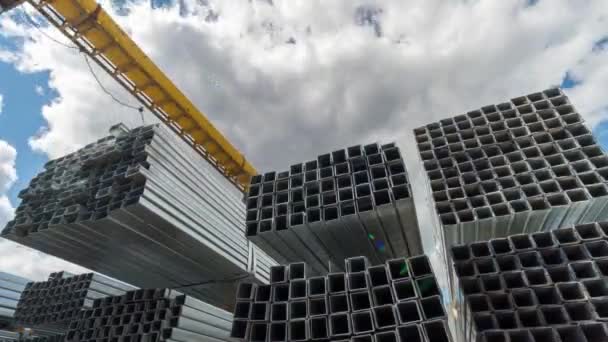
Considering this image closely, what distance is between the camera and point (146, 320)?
694 centimetres

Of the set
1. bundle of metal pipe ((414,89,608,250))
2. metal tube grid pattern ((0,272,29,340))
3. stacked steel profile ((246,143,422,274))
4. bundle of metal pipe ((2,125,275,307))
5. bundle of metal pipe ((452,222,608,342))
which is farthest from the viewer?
metal tube grid pattern ((0,272,29,340))

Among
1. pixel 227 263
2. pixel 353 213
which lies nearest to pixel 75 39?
pixel 227 263

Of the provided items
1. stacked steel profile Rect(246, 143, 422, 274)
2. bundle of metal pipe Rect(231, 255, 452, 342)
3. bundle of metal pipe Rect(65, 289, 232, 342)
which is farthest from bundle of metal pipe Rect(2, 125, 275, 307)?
bundle of metal pipe Rect(231, 255, 452, 342)

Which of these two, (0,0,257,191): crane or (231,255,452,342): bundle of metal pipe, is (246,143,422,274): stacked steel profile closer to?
(231,255,452,342): bundle of metal pipe

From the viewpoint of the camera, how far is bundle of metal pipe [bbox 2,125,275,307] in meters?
7.78

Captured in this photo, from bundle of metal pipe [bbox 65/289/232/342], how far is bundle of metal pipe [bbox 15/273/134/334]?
257 cm

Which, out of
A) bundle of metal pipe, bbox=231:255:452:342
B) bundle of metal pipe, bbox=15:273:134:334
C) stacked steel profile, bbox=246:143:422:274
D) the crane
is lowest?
bundle of metal pipe, bbox=231:255:452:342

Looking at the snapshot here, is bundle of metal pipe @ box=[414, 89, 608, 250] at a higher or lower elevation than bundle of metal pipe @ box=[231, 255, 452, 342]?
higher

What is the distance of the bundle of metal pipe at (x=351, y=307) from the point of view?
161 inches

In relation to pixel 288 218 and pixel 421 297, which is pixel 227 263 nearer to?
pixel 288 218

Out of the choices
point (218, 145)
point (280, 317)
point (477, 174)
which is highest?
point (218, 145)

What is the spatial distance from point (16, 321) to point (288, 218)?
10.4 m

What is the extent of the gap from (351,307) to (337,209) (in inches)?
89.7

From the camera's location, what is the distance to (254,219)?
707 centimetres
